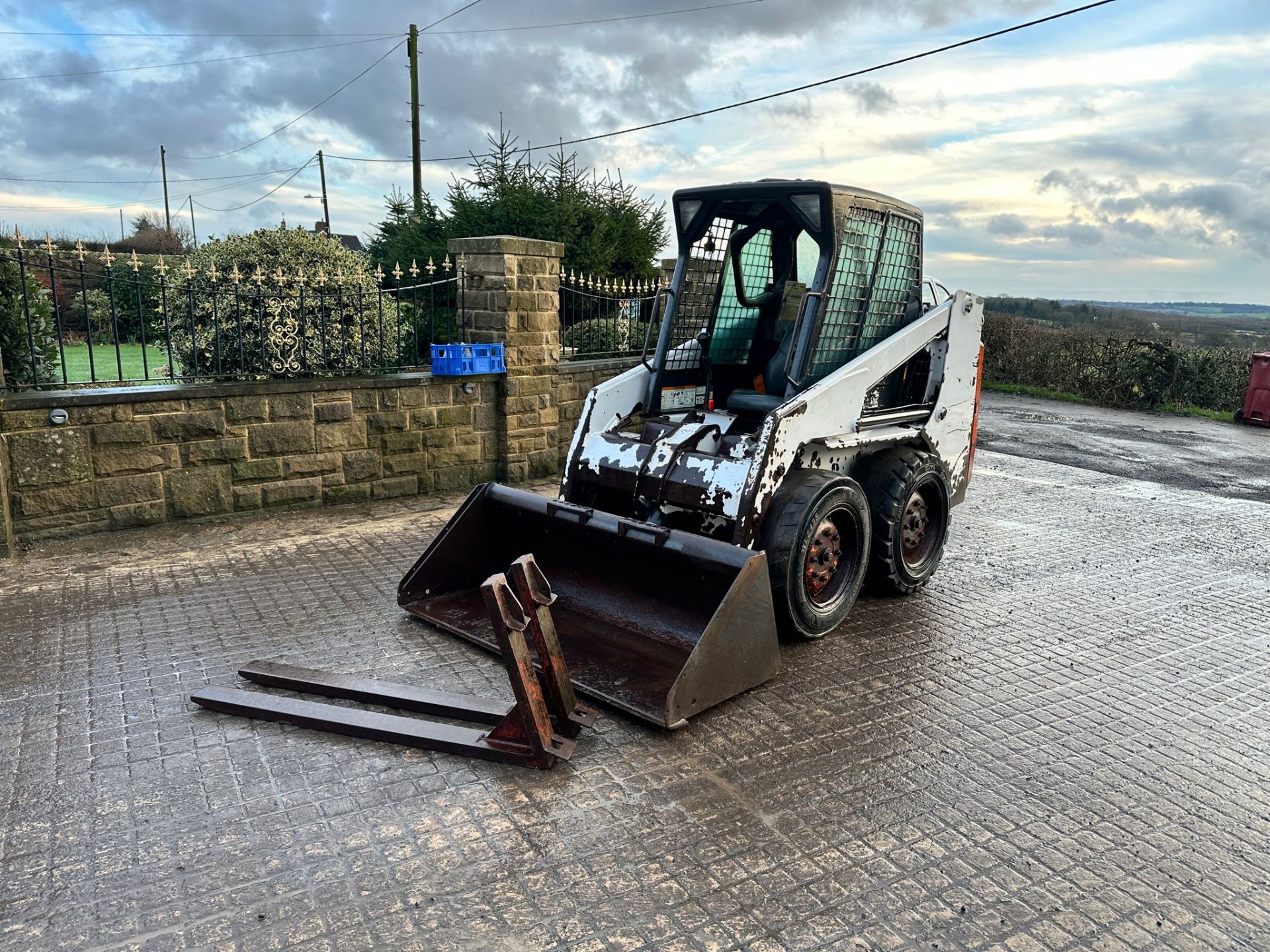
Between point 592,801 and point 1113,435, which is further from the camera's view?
point 1113,435

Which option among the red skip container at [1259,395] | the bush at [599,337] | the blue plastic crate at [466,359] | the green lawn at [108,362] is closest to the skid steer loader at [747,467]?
the blue plastic crate at [466,359]

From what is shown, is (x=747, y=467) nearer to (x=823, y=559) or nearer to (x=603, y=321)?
(x=823, y=559)

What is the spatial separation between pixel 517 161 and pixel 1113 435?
9864mm

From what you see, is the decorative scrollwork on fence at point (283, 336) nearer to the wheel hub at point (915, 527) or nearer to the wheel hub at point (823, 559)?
the wheel hub at point (823, 559)

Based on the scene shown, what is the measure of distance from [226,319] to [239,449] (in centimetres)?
115

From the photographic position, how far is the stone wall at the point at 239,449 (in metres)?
6.64

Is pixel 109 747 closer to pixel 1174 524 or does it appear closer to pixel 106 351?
pixel 1174 524

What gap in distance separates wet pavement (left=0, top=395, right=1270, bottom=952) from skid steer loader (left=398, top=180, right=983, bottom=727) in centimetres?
32

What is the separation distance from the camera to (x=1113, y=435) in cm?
1396

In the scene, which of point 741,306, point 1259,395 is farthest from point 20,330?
point 1259,395

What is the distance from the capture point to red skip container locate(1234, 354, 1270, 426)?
15430 millimetres

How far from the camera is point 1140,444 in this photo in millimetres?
Result: 13195

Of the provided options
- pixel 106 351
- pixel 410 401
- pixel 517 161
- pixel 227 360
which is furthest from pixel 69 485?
pixel 106 351

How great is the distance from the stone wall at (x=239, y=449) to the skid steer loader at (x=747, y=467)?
288 centimetres
